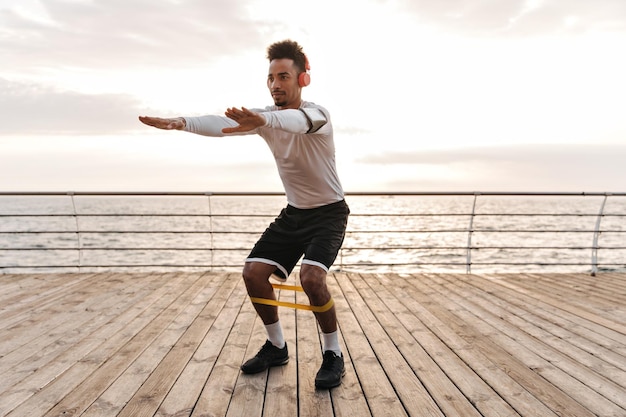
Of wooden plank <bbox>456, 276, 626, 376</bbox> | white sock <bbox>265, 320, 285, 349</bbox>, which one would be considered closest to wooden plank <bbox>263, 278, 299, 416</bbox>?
white sock <bbox>265, 320, 285, 349</bbox>

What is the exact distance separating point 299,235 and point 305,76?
794mm

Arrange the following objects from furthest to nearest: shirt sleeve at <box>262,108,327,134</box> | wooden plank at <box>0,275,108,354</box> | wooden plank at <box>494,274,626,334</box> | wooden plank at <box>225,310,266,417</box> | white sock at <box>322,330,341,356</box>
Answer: wooden plank at <box>494,274,626,334</box> → wooden plank at <box>0,275,108,354</box> → white sock at <box>322,330,341,356</box> → wooden plank at <box>225,310,266,417</box> → shirt sleeve at <box>262,108,327,134</box>

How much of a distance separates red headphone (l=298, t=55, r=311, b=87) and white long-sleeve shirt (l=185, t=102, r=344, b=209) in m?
0.10

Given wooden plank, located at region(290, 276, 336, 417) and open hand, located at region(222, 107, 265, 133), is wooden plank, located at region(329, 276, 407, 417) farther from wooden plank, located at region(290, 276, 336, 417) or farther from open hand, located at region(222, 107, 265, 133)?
open hand, located at region(222, 107, 265, 133)

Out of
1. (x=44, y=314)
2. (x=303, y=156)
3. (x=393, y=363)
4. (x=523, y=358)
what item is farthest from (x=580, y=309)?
(x=44, y=314)

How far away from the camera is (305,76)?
2.29 m

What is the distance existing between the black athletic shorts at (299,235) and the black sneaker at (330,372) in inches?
18.1

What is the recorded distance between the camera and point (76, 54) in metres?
6.79

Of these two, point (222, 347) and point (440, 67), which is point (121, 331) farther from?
point (440, 67)

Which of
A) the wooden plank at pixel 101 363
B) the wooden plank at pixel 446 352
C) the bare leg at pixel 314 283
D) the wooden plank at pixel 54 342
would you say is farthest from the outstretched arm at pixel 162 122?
the wooden plank at pixel 446 352

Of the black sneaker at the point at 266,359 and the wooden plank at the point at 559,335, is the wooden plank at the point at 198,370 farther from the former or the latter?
the wooden plank at the point at 559,335

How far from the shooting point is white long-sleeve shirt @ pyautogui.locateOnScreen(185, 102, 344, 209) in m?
2.21

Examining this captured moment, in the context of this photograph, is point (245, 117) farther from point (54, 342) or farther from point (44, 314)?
point (44, 314)

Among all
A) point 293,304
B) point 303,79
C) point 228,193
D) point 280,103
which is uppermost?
point 303,79
